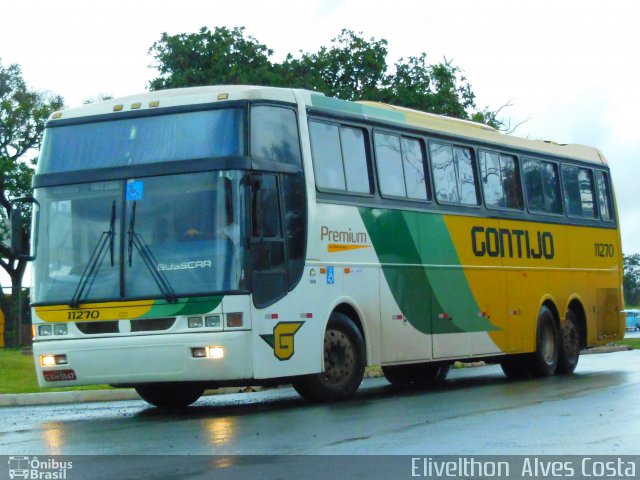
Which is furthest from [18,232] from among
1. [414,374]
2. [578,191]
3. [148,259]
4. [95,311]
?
[578,191]

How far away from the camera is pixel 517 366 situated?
2225cm

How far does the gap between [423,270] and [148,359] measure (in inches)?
207

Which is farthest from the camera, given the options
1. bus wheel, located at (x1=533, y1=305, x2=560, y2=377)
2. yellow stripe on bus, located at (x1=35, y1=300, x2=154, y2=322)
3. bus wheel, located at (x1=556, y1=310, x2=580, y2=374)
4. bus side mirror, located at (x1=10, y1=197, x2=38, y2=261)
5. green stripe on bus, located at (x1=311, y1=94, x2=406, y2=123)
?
bus wheel, located at (x1=556, y1=310, x2=580, y2=374)

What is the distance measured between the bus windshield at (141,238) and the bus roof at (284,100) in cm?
99

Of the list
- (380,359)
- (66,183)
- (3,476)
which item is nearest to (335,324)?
(380,359)

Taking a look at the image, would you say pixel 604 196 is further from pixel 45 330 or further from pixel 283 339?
pixel 45 330

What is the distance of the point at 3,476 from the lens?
9586 millimetres

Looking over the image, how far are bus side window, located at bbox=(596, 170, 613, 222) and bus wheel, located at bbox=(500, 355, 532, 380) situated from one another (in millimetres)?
4062

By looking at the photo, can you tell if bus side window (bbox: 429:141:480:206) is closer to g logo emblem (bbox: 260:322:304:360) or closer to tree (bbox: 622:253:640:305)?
g logo emblem (bbox: 260:322:304:360)

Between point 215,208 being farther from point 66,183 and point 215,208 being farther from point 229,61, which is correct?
point 229,61

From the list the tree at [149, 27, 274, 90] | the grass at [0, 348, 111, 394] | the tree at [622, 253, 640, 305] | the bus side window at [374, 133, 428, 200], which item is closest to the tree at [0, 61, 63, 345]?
the tree at [149, 27, 274, 90]

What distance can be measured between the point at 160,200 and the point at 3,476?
17.9 feet

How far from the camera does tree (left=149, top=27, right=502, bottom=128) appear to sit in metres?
50.7

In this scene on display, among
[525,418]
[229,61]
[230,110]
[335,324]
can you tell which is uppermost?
[229,61]
